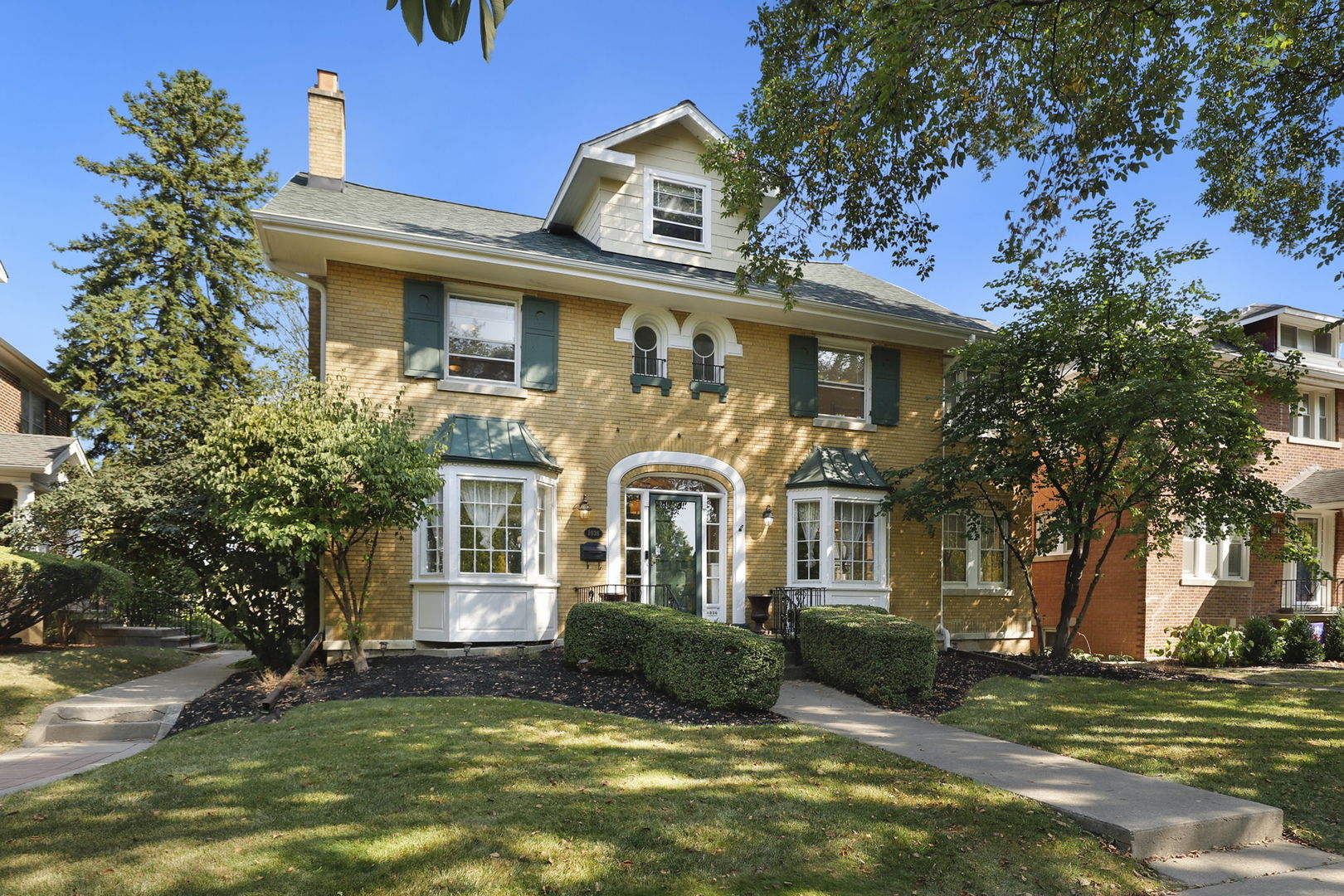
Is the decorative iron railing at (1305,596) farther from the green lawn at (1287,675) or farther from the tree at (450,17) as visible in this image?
the tree at (450,17)

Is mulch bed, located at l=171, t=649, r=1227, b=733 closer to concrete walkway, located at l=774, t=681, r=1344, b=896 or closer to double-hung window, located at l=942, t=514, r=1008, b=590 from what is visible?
concrete walkway, located at l=774, t=681, r=1344, b=896

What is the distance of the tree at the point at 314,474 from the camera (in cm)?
877

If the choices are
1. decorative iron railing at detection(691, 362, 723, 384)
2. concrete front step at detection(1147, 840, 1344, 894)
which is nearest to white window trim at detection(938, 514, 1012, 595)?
decorative iron railing at detection(691, 362, 723, 384)

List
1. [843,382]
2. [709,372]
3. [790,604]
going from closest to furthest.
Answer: [790,604] < [709,372] < [843,382]

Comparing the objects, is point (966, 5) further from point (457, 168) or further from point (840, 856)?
point (457, 168)

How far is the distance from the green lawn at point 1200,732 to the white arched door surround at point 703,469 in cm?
410

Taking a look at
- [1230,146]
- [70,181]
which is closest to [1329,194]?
[1230,146]

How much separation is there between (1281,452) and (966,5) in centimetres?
1630

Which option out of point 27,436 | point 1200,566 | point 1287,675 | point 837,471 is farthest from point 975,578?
point 27,436

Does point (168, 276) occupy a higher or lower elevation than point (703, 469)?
higher

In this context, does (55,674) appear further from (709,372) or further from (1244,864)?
(1244,864)

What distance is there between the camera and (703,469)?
43.0ft

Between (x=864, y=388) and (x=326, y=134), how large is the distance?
1052 centimetres

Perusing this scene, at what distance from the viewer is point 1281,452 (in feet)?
59.6
